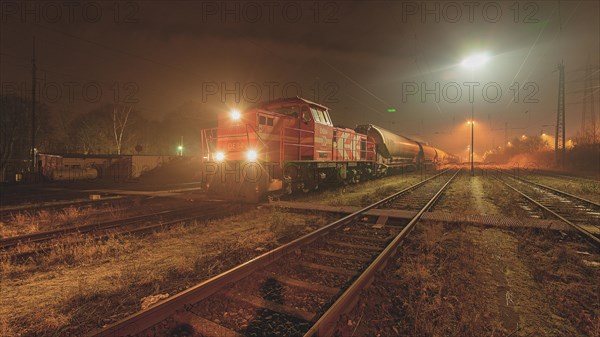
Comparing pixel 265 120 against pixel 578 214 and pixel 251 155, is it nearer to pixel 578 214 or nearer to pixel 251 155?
pixel 251 155

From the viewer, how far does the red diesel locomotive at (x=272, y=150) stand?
32.4 ft

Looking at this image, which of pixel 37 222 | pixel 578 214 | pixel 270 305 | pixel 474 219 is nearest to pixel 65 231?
pixel 37 222

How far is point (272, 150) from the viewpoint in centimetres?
1084

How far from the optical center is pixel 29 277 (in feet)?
14.0

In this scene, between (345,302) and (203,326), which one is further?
(345,302)

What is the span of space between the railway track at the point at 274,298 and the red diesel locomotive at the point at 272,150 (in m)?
4.82

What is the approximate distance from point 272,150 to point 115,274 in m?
7.16

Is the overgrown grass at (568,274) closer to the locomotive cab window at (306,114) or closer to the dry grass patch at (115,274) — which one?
the dry grass patch at (115,274)

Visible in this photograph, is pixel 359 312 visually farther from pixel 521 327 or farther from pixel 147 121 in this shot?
pixel 147 121

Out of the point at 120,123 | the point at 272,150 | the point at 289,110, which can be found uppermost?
the point at 120,123

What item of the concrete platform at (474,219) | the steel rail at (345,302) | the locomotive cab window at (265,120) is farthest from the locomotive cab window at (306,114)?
the steel rail at (345,302)

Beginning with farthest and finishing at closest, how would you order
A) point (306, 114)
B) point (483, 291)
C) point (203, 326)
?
point (306, 114)
point (483, 291)
point (203, 326)

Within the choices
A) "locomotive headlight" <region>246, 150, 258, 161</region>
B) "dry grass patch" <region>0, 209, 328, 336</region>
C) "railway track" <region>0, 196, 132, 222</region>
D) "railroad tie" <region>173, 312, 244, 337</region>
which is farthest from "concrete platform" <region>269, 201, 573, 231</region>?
"railway track" <region>0, 196, 132, 222</region>

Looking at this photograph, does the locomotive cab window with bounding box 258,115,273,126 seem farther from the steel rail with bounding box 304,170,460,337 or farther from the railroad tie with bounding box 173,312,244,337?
the railroad tie with bounding box 173,312,244,337
